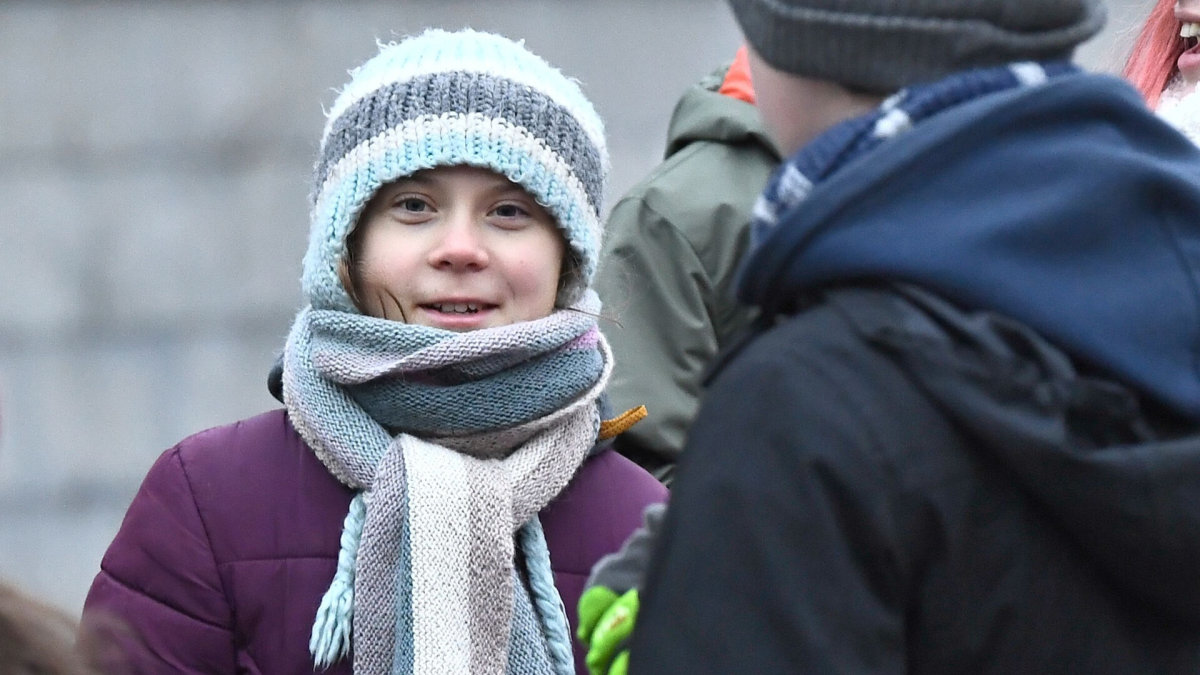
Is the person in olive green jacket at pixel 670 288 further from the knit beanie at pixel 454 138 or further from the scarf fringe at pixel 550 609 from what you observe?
the scarf fringe at pixel 550 609

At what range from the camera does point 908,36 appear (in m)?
1.30

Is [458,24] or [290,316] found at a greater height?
[458,24]

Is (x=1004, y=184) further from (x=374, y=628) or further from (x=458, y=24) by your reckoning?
(x=458, y=24)

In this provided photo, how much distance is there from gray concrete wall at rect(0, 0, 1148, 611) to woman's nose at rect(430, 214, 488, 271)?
226 centimetres

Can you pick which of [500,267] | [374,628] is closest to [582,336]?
[500,267]

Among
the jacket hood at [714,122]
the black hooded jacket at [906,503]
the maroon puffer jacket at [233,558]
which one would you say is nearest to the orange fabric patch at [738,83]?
the jacket hood at [714,122]

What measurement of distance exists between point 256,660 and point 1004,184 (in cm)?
124

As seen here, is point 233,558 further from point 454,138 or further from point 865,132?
point 865,132

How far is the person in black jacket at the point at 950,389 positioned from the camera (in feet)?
3.99

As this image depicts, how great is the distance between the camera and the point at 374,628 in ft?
6.84

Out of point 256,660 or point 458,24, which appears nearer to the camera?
point 256,660

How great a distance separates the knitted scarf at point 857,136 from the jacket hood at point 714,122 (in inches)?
69.0

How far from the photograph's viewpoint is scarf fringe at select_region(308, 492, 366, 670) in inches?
81.0

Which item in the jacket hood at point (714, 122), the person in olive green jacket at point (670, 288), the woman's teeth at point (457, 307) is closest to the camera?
the woman's teeth at point (457, 307)
